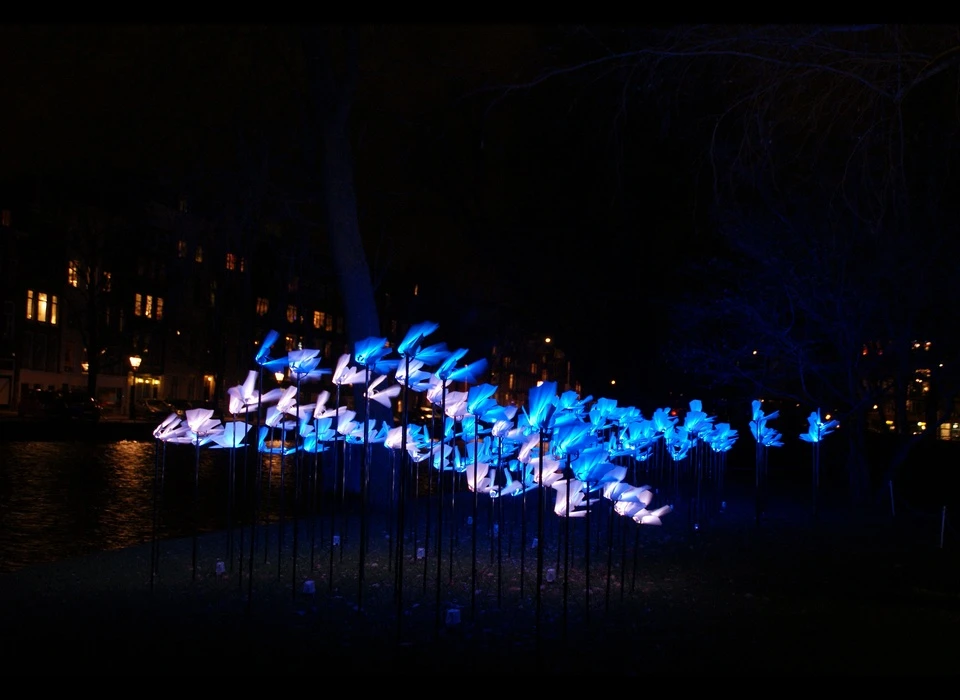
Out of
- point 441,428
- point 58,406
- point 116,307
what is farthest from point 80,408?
point 441,428

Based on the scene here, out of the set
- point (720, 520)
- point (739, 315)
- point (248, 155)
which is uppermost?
point (248, 155)

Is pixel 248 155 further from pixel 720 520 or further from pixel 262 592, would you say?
pixel 262 592

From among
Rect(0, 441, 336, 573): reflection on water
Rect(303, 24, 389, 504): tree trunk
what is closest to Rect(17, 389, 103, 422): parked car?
Rect(0, 441, 336, 573): reflection on water

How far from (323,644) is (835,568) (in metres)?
6.27

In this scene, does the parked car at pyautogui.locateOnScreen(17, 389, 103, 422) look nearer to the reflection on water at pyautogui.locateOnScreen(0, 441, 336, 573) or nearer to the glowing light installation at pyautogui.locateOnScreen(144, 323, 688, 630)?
the reflection on water at pyautogui.locateOnScreen(0, 441, 336, 573)

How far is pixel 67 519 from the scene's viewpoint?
12.6m

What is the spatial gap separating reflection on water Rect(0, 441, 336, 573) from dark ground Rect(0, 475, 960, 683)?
3.14 feet

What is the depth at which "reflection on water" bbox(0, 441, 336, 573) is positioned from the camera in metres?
10.4

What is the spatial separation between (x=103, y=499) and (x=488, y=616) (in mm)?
10253

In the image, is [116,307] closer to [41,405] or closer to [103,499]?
[41,405]

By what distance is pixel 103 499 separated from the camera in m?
15.2

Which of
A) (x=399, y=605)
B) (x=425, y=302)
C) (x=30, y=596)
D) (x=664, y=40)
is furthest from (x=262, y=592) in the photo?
(x=425, y=302)

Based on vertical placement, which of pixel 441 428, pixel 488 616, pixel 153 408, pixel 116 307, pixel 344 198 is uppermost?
pixel 116 307

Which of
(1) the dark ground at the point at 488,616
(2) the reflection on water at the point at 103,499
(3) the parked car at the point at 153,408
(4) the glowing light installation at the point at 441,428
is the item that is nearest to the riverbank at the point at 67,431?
(2) the reflection on water at the point at 103,499
